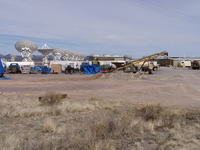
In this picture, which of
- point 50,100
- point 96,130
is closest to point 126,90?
point 50,100

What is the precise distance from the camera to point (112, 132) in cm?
713

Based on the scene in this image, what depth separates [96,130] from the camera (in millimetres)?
6961

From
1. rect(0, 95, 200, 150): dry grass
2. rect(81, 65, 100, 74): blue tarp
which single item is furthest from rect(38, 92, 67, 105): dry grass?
rect(81, 65, 100, 74): blue tarp

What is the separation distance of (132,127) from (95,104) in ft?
15.0

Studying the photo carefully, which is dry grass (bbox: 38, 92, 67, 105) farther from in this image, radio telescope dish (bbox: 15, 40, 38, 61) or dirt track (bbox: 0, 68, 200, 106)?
radio telescope dish (bbox: 15, 40, 38, 61)

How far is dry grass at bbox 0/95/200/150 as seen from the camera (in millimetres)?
6051

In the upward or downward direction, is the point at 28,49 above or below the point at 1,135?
above

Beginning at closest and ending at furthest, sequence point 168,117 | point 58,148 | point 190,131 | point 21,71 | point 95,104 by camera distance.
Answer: point 58,148
point 190,131
point 168,117
point 95,104
point 21,71

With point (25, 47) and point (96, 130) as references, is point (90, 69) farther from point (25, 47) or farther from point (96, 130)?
point (25, 47)

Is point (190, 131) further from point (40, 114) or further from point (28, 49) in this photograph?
point (28, 49)

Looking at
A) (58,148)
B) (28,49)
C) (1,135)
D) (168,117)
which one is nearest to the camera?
(58,148)

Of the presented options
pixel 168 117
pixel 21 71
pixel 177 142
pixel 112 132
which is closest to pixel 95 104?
pixel 168 117

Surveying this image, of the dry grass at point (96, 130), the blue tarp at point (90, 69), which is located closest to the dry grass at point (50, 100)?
the dry grass at point (96, 130)

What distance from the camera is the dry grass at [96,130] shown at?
6051 mm
